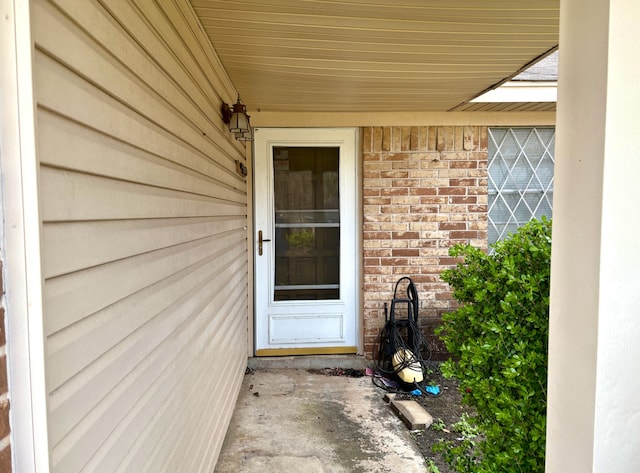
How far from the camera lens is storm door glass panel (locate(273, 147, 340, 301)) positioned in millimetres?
3832

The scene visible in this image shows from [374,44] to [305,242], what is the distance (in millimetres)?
2037

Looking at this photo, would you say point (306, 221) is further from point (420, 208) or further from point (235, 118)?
point (235, 118)

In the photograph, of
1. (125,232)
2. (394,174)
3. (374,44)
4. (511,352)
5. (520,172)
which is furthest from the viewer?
(520,172)

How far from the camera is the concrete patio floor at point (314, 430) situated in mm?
2309

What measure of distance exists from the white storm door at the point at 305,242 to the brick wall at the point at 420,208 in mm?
198

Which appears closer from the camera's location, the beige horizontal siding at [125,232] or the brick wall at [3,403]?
the brick wall at [3,403]

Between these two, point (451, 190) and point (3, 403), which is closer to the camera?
point (3, 403)

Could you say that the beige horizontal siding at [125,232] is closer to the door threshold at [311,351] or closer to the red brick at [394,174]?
the door threshold at [311,351]

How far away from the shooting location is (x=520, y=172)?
394 centimetres

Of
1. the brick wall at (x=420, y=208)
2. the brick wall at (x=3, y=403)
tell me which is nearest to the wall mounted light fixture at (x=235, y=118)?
the brick wall at (x=420, y=208)

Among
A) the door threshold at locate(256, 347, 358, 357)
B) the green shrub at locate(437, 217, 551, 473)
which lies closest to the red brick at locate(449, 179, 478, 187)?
the door threshold at locate(256, 347, 358, 357)

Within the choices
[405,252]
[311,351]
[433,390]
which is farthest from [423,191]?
[311,351]

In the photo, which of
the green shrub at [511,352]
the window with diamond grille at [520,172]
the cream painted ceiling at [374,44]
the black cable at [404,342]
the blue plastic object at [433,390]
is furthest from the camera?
the window with diamond grille at [520,172]

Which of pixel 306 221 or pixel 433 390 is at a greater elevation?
pixel 306 221
